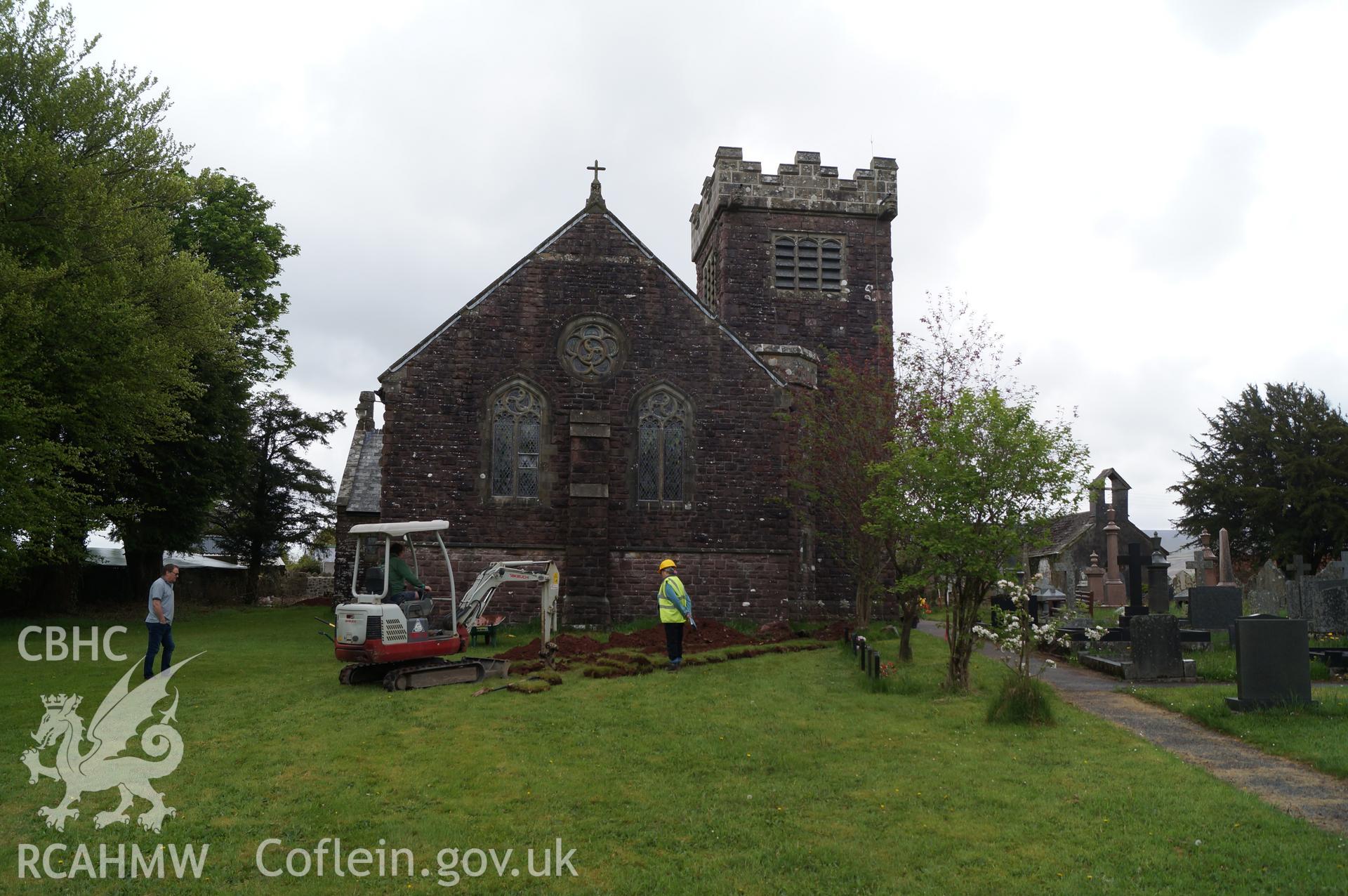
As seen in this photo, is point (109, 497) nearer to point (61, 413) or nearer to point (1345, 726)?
point (61, 413)

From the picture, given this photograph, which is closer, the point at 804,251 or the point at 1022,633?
the point at 1022,633

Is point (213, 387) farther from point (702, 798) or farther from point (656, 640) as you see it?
point (702, 798)

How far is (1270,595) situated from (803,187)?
1802cm

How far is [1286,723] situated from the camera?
35.5ft

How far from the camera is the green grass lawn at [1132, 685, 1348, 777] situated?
9.34 meters

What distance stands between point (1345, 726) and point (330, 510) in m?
44.1

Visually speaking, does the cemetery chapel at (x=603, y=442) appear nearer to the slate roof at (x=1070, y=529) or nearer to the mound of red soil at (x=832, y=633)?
the mound of red soil at (x=832, y=633)

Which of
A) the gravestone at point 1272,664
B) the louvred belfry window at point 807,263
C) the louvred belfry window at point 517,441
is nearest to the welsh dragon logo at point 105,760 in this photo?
the gravestone at point 1272,664

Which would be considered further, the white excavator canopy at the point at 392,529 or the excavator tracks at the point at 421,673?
the white excavator canopy at the point at 392,529

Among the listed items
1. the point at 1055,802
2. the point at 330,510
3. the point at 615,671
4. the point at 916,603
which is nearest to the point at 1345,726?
→ the point at 1055,802

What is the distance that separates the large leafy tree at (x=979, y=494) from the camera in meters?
13.5

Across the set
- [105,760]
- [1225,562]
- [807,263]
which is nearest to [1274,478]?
[1225,562]

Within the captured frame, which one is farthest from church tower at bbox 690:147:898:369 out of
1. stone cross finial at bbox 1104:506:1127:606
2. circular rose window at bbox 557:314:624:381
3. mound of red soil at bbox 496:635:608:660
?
mound of red soil at bbox 496:635:608:660

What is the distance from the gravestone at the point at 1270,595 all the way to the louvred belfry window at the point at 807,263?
48.1ft
